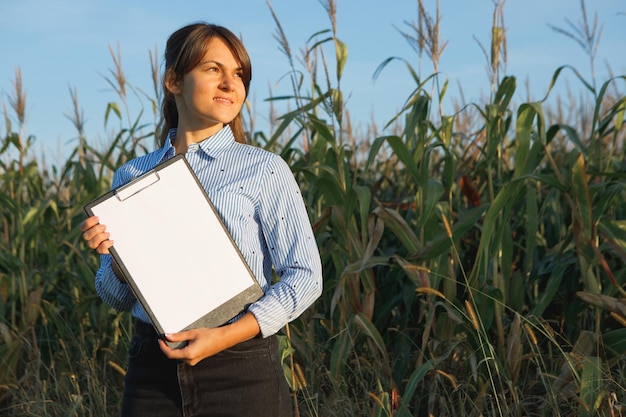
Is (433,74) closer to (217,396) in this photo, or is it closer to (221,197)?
(221,197)

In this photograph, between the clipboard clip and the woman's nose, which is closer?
the clipboard clip

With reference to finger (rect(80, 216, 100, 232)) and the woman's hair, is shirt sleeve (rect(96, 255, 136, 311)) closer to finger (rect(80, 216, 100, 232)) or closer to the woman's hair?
finger (rect(80, 216, 100, 232))

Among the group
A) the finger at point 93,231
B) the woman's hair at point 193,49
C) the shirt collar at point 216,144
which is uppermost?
the woman's hair at point 193,49

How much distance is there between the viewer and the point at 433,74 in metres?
3.14

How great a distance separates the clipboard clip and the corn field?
0.96 metres

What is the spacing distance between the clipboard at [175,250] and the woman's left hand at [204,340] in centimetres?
3

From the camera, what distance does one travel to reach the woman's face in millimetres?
1714

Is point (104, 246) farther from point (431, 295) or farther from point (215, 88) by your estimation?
point (431, 295)

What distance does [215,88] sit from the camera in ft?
5.63

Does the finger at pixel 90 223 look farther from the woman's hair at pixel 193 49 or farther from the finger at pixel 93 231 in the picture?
the woman's hair at pixel 193 49

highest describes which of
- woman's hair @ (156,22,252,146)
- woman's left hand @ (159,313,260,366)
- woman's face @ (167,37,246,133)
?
woman's hair @ (156,22,252,146)

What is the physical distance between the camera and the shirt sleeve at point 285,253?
5.21 ft

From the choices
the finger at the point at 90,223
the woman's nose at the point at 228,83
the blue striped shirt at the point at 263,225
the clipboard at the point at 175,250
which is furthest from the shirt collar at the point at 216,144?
the finger at the point at 90,223

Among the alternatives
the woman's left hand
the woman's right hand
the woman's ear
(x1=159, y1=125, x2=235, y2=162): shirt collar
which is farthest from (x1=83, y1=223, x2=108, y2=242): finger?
the woman's ear
